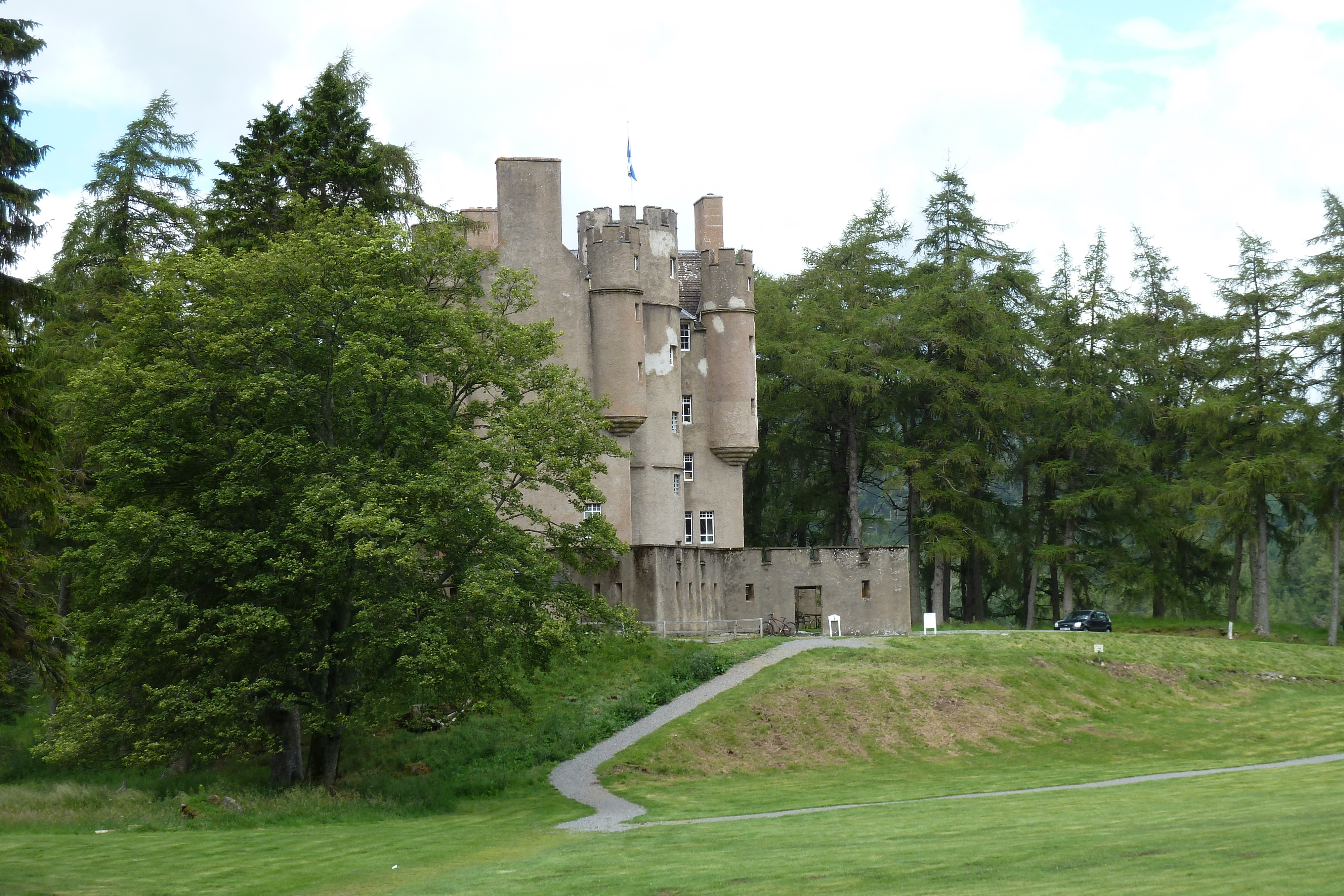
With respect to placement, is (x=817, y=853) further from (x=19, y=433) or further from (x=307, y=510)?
(x=307, y=510)

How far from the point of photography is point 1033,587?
2379 inches

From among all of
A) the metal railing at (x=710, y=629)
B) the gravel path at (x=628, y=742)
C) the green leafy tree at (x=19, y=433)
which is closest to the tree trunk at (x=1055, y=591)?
the metal railing at (x=710, y=629)

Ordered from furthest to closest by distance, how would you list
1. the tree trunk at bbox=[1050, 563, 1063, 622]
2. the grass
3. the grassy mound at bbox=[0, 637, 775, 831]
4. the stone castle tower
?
the tree trunk at bbox=[1050, 563, 1063, 622], the stone castle tower, the grassy mound at bbox=[0, 637, 775, 831], the grass

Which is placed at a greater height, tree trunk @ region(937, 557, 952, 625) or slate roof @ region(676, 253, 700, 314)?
slate roof @ region(676, 253, 700, 314)

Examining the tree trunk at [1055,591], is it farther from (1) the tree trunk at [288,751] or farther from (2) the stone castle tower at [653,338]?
(1) the tree trunk at [288,751]

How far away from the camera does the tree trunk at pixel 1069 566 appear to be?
57.3 meters

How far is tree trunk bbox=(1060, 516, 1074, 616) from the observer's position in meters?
57.3

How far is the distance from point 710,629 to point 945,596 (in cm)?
1833

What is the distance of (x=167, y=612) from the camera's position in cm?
2831

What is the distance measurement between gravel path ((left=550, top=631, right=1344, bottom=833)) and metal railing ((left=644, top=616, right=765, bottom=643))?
8.74 feet

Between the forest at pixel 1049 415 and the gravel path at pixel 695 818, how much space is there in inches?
666

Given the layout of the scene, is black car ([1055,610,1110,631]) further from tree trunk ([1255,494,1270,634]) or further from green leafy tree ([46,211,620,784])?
green leafy tree ([46,211,620,784])

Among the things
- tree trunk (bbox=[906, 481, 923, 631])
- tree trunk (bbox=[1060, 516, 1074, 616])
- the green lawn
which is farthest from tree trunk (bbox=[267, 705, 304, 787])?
tree trunk (bbox=[1060, 516, 1074, 616])

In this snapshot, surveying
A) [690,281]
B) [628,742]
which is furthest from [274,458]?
[690,281]
